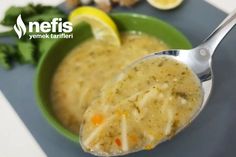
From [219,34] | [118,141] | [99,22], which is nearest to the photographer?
[118,141]

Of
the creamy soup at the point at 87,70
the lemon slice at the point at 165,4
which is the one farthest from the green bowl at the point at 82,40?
the lemon slice at the point at 165,4

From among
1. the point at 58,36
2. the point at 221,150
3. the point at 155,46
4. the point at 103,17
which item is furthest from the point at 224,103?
the point at 58,36

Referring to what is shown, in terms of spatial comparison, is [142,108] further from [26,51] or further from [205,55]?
[26,51]

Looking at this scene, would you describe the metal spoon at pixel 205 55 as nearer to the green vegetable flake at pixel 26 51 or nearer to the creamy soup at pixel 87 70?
the creamy soup at pixel 87 70

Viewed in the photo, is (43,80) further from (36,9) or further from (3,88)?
(36,9)

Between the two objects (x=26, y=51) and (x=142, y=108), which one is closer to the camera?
(x=142, y=108)

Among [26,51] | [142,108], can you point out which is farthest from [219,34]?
[26,51]
